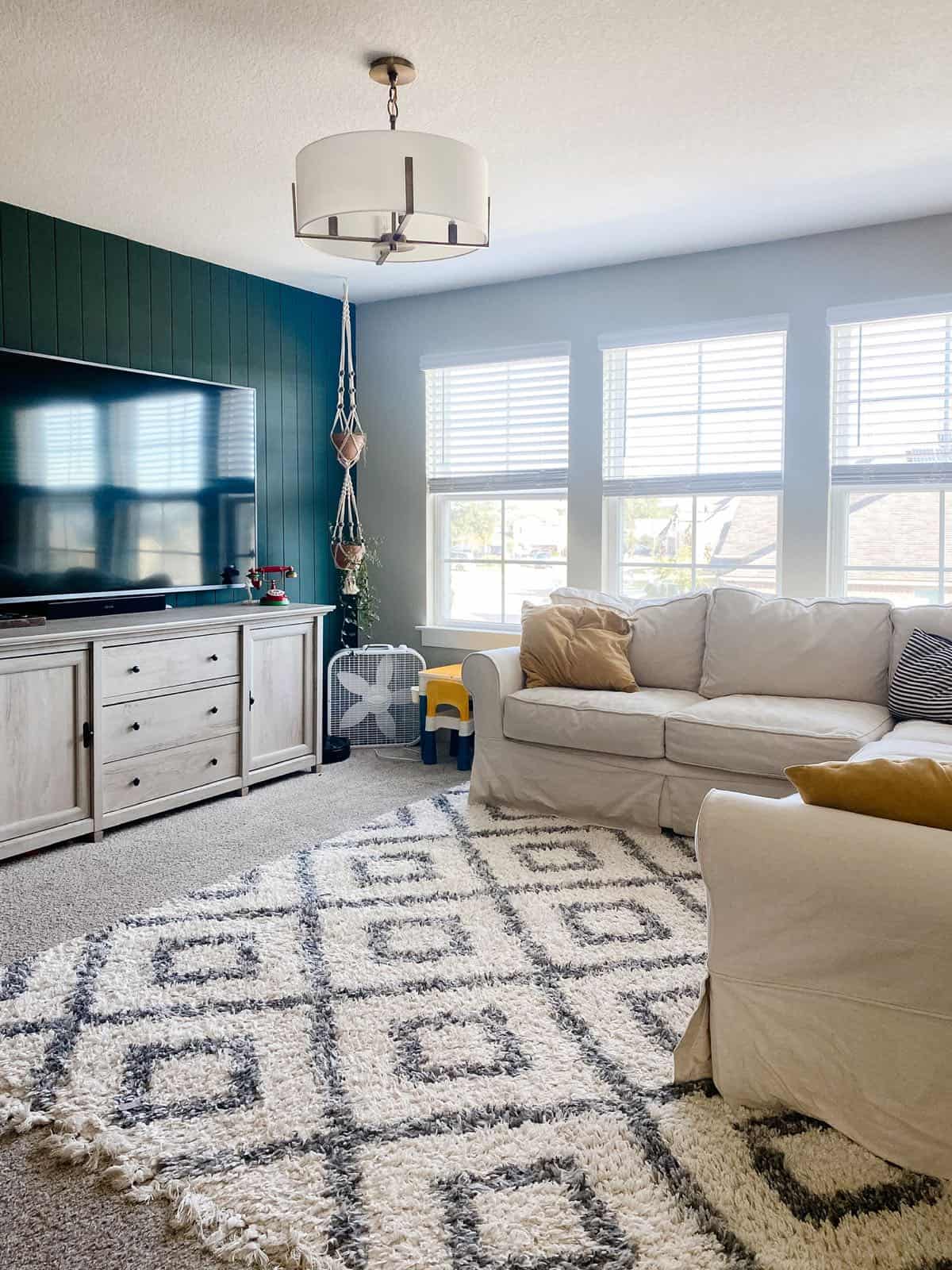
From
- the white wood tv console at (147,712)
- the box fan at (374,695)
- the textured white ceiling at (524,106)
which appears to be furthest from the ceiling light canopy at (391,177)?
the box fan at (374,695)

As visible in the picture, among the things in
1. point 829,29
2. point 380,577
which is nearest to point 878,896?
point 829,29

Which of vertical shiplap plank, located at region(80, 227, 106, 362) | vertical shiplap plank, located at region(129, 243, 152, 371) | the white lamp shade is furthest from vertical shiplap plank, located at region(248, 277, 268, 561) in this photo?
the white lamp shade

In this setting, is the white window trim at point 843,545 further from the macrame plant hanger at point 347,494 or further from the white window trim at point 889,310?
the macrame plant hanger at point 347,494

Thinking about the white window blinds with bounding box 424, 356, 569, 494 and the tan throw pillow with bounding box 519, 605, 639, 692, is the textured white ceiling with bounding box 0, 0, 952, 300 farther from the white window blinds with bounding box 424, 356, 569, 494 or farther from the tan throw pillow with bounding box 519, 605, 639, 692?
the tan throw pillow with bounding box 519, 605, 639, 692

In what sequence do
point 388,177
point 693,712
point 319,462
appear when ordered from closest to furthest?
1. point 388,177
2. point 693,712
3. point 319,462

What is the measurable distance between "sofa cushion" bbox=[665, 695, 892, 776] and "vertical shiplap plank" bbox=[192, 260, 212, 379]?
8.94 feet

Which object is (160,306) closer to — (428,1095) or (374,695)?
(374,695)

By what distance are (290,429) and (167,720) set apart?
1941 mm

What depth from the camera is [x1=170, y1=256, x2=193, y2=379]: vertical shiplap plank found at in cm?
432

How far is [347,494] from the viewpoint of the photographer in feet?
17.5

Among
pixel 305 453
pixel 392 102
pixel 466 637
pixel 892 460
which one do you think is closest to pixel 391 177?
pixel 392 102

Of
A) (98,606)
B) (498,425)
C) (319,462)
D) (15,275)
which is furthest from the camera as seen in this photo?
(319,462)

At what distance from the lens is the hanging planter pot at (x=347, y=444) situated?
4.91 m

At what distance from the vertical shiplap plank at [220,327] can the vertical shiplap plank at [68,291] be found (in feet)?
2.35
